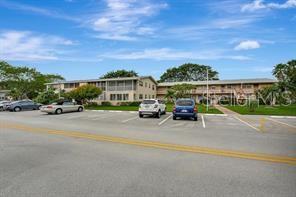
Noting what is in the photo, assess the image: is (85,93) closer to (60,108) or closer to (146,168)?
(60,108)

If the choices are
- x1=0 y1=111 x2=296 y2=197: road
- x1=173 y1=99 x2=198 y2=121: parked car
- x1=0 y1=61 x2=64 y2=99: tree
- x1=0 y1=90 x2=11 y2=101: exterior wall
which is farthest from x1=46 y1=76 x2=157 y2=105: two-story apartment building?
x1=0 y1=111 x2=296 y2=197: road

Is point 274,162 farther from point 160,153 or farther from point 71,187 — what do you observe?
point 71,187

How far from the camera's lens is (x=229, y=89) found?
55938 millimetres

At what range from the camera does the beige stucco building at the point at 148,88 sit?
157 ft

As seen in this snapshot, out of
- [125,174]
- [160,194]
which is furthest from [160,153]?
[160,194]

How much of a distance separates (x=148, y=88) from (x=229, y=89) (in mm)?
19293

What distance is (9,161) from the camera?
21.1ft

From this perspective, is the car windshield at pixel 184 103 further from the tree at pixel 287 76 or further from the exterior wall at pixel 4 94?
the exterior wall at pixel 4 94

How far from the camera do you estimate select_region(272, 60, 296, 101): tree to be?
146 ft

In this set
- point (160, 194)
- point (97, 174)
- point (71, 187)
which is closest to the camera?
point (160, 194)

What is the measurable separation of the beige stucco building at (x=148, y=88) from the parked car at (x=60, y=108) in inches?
743

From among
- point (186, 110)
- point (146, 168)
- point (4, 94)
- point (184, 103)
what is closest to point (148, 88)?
point (184, 103)

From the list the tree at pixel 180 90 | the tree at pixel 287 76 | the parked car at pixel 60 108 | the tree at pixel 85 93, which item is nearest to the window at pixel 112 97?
the tree at pixel 85 93

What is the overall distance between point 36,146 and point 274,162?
7.66 metres
